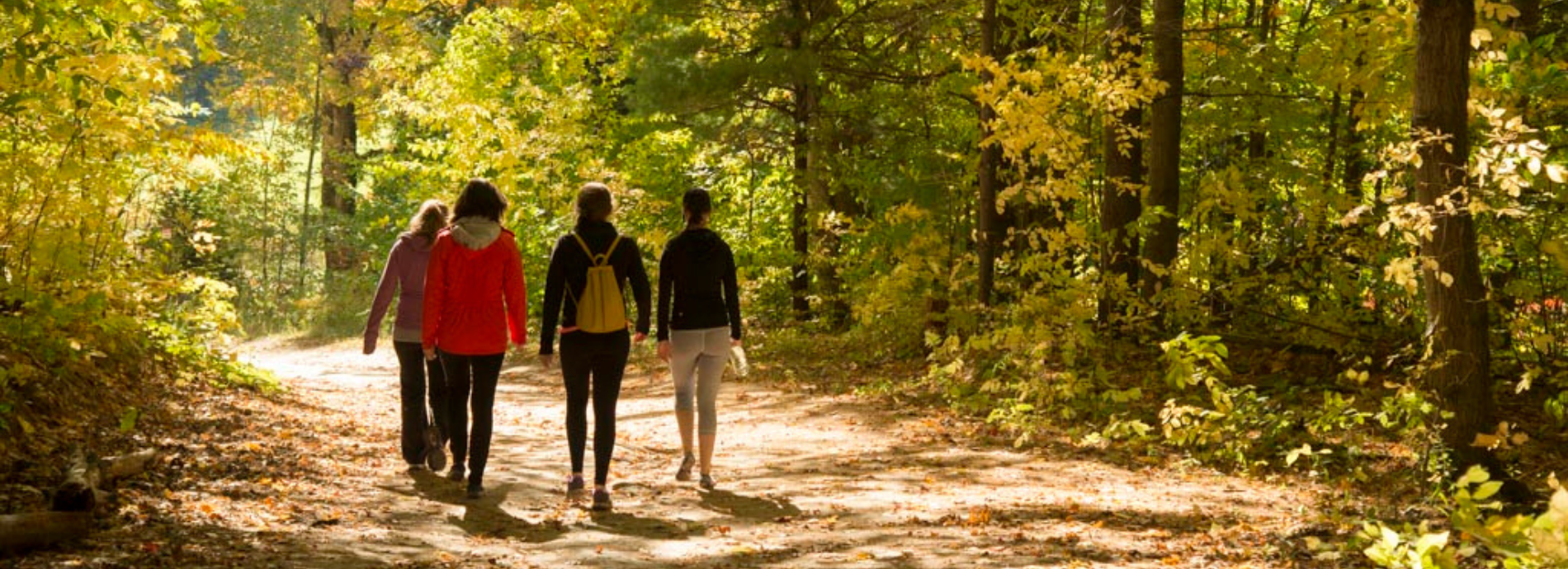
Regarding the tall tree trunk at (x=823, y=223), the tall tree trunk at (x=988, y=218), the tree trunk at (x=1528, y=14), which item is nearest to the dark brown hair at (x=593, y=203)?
the tree trunk at (x=1528, y=14)

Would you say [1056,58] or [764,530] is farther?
[1056,58]

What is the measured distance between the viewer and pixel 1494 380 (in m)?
11.2

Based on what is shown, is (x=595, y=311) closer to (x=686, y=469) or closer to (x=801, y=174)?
(x=686, y=469)

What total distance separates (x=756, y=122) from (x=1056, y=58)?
11.7 metres

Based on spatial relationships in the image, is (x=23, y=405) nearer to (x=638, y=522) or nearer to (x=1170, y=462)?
(x=638, y=522)

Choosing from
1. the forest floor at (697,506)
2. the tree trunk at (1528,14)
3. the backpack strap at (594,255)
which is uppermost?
the tree trunk at (1528,14)

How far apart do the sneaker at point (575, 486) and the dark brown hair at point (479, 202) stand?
1634 mm

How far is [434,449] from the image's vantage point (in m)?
9.38

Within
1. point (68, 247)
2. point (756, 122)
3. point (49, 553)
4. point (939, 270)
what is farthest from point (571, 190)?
point (49, 553)

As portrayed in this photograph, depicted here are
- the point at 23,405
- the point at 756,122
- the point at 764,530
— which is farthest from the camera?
the point at 756,122

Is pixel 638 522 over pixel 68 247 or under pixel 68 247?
under

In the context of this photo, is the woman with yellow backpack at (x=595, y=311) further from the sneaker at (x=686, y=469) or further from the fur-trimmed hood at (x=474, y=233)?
the sneaker at (x=686, y=469)

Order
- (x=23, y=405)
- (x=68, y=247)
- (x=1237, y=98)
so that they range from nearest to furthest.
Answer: (x=23, y=405) → (x=68, y=247) → (x=1237, y=98)

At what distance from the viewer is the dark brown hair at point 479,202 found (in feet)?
27.6
